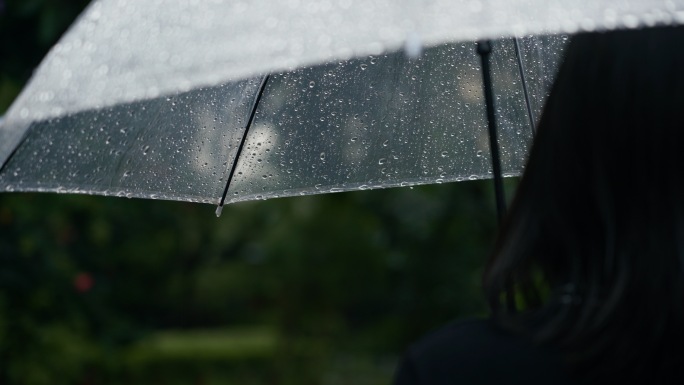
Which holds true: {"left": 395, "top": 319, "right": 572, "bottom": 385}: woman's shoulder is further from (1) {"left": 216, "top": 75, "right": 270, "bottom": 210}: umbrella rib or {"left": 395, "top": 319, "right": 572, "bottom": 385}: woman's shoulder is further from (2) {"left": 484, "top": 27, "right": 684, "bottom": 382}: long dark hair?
(1) {"left": 216, "top": 75, "right": 270, "bottom": 210}: umbrella rib

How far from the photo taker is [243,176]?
2.65 metres

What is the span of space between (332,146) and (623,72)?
1.47 metres

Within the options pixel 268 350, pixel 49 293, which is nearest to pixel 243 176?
pixel 49 293

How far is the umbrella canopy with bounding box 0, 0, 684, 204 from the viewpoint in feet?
5.41

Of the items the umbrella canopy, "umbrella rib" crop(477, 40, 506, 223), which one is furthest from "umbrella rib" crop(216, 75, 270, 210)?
"umbrella rib" crop(477, 40, 506, 223)

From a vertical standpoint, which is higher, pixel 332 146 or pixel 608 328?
pixel 608 328

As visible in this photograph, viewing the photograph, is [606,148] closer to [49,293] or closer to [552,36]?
[552,36]

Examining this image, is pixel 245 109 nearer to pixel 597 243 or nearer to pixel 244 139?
pixel 244 139

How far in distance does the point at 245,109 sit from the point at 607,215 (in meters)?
1.53

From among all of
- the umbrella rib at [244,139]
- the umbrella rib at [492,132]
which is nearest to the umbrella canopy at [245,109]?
the umbrella rib at [244,139]

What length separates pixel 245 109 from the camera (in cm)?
259

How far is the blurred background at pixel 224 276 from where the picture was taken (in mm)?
5715

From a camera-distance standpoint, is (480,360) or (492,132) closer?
(480,360)

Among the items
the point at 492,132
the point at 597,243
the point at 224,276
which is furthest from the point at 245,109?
the point at 224,276
